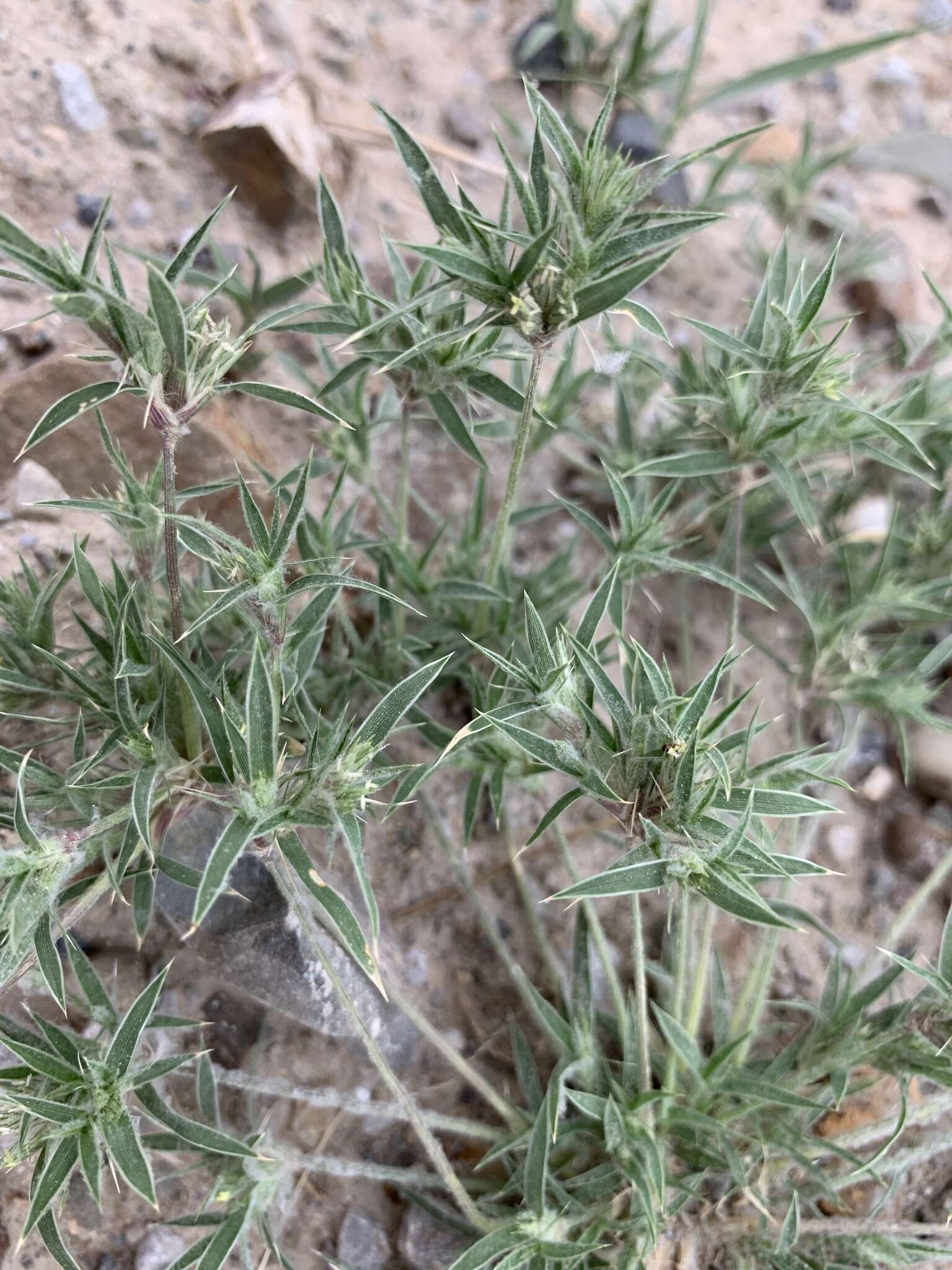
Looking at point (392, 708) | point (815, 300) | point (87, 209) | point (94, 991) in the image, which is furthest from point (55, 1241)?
point (87, 209)

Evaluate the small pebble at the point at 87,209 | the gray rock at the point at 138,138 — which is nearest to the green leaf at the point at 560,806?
the small pebble at the point at 87,209

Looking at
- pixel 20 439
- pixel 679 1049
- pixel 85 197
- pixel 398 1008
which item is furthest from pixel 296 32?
pixel 679 1049

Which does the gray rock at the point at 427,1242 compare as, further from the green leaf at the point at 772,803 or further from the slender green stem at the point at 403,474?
the slender green stem at the point at 403,474

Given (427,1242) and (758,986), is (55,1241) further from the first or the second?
(758,986)

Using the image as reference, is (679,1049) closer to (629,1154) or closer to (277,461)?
(629,1154)

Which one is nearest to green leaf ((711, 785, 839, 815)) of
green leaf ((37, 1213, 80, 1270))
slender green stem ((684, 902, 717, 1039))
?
slender green stem ((684, 902, 717, 1039))

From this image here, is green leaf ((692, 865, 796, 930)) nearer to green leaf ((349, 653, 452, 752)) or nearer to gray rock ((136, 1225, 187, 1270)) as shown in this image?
green leaf ((349, 653, 452, 752))
